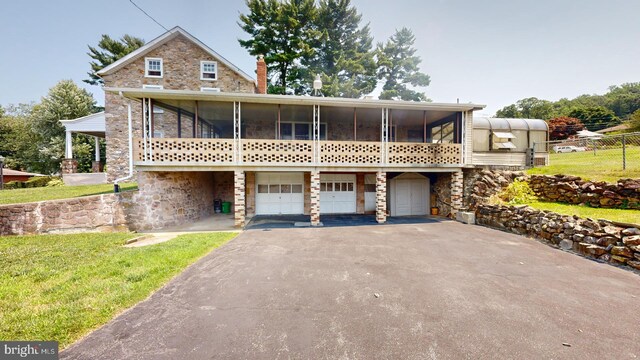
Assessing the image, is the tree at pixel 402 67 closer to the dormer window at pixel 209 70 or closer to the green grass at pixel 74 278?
the dormer window at pixel 209 70

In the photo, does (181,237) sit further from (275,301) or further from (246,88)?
(246,88)

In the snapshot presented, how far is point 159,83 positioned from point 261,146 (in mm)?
11421

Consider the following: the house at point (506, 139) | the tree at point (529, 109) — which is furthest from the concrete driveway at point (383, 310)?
the tree at point (529, 109)

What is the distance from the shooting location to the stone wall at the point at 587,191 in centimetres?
714

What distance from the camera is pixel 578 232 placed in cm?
646

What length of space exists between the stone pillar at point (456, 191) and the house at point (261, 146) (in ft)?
0.16

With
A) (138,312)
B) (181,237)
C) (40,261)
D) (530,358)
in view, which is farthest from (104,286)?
(530,358)

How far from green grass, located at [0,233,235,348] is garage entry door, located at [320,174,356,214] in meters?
6.85

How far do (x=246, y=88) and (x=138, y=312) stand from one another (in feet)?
51.5

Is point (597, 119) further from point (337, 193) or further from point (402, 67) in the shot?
point (337, 193)

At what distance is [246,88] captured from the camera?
16422 mm

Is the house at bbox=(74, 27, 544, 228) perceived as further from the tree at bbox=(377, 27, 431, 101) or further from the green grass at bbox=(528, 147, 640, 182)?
the tree at bbox=(377, 27, 431, 101)

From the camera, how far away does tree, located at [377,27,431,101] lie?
84.1 feet

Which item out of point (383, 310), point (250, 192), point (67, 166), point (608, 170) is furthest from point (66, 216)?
point (608, 170)
